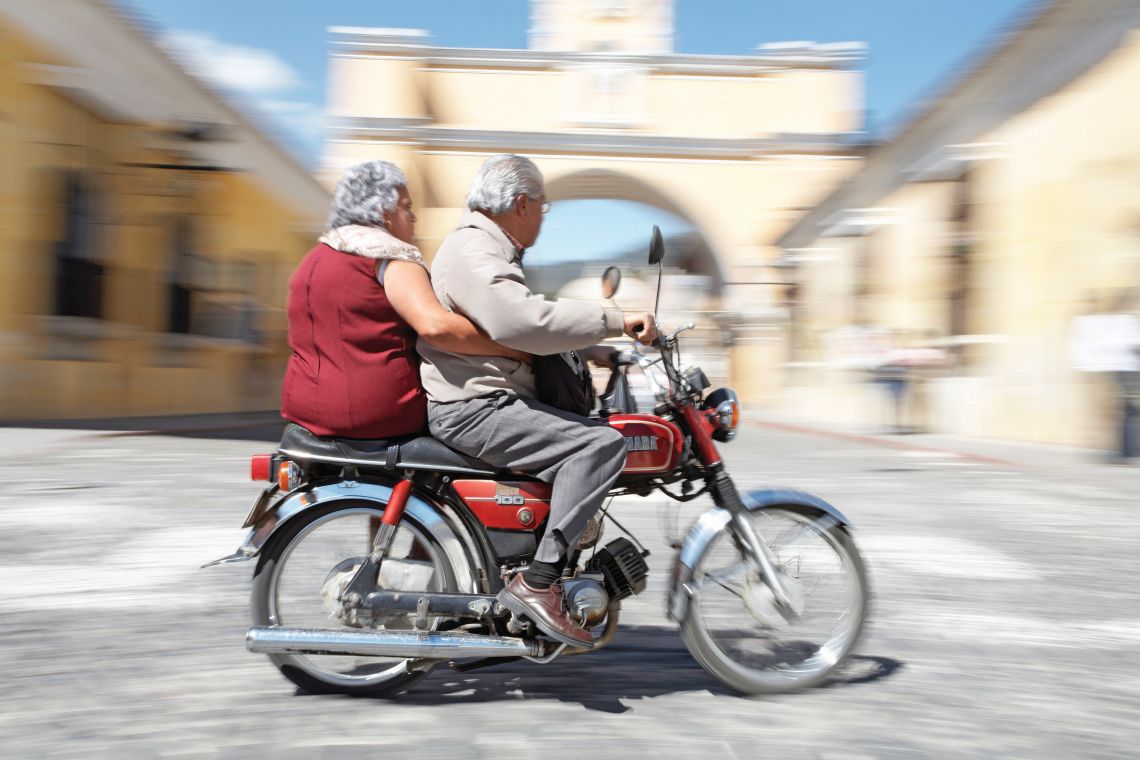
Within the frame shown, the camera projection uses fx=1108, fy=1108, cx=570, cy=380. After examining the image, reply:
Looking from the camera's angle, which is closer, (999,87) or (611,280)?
(611,280)

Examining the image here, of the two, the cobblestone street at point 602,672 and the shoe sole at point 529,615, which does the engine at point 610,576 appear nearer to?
the shoe sole at point 529,615

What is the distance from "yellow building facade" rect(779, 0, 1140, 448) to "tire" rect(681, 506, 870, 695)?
965 centimetres

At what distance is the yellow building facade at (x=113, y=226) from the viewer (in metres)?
13.1

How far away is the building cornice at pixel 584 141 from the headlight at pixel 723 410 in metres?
27.9

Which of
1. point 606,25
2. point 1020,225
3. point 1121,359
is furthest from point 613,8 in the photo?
point 1121,359

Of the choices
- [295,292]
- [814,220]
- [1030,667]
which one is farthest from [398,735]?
[814,220]

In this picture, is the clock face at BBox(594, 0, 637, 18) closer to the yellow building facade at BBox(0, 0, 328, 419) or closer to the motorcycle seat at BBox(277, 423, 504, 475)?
the yellow building facade at BBox(0, 0, 328, 419)

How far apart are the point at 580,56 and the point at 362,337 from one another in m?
29.4

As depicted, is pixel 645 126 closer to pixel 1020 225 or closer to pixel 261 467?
pixel 1020 225

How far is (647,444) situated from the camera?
3264mm

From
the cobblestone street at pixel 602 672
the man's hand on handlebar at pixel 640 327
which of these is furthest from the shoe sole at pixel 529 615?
the man's hand on handlebar at pixel 640 327

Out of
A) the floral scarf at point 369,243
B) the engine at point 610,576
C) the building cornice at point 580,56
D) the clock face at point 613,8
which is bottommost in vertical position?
the engine at point 610,576

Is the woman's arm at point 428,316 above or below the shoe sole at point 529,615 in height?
→ above

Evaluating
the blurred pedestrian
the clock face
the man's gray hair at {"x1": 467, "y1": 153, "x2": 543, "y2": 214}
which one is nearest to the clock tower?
the clock face
